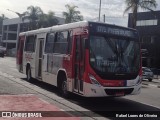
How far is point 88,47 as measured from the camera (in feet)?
39.2

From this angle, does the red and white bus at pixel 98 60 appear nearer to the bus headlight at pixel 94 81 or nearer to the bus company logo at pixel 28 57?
the bus headlight at pixel 94 81

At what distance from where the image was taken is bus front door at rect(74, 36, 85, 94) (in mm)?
12281

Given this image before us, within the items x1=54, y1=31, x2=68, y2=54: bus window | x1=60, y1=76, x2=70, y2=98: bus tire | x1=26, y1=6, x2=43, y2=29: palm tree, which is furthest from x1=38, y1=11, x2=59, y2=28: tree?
x1=60, y1=76, x2=70, y2=98: bus tire

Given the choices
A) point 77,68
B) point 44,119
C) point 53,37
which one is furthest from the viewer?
point 53,37

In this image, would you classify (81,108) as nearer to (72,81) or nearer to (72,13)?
(72,81)

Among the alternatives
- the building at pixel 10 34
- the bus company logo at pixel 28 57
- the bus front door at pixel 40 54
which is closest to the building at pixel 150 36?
the bus company logo at pixel 28 57

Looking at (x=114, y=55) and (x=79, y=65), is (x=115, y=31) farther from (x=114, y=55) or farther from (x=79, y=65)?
(x=79, y=65)

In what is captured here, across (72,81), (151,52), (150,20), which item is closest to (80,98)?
(72,81)

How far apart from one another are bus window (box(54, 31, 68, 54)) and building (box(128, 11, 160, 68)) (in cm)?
4114

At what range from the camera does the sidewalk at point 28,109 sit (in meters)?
9.31

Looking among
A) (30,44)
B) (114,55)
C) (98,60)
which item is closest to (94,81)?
(98,60)

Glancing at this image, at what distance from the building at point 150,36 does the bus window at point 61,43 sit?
4114cm

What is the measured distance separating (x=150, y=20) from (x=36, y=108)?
175 feet

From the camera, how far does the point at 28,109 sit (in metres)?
10.3
